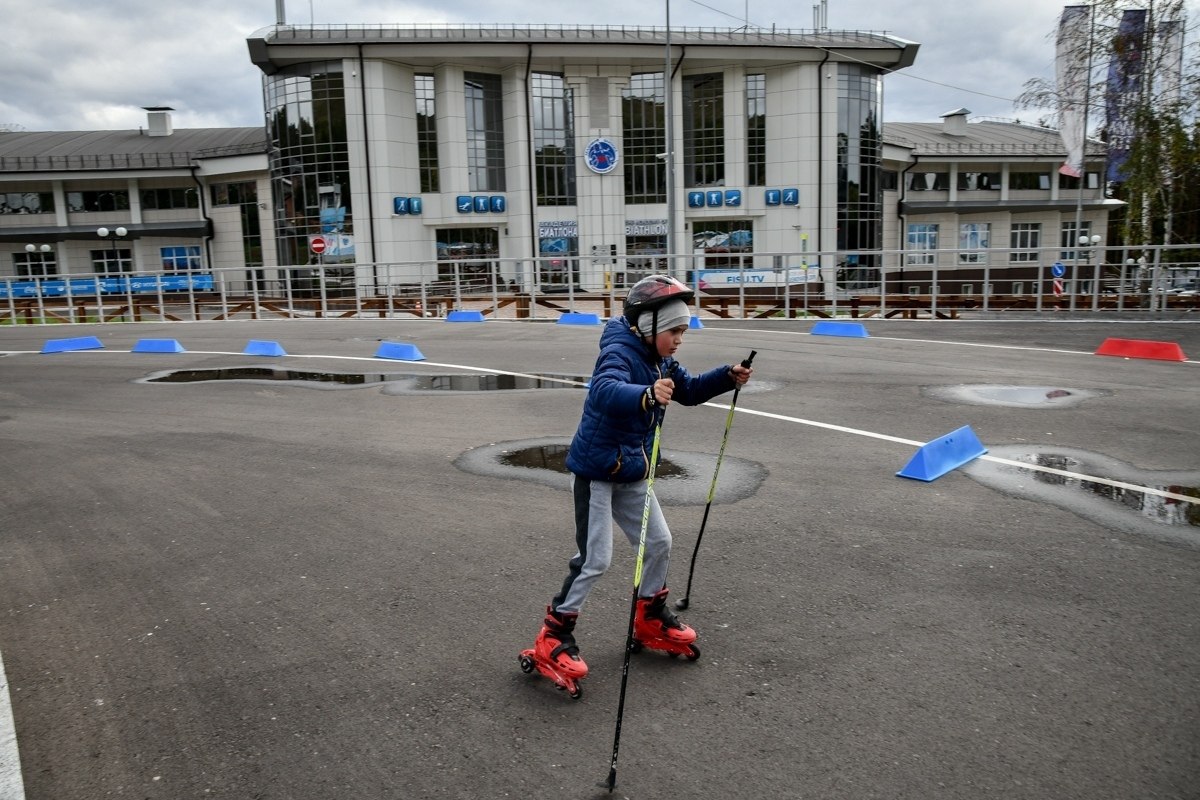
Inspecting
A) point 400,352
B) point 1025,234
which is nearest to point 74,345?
point 400,352

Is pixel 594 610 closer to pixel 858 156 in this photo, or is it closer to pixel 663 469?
pixel 663 469

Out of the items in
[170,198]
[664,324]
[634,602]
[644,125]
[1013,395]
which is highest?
[644,125]

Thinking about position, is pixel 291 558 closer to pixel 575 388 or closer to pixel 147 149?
pixel 575 388

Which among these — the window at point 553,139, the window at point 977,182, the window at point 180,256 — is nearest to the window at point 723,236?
the window at point 553,139

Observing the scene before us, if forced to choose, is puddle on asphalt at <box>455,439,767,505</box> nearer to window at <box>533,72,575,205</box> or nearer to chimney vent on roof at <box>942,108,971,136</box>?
window at <box>533,72,575,205</box>

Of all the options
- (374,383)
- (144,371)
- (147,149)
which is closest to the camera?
(374,383)

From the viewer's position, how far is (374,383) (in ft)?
42.5

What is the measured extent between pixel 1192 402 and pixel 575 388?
710 centimetres

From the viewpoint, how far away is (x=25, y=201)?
5625cm

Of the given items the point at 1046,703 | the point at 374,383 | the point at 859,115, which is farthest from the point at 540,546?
the point at 859,115

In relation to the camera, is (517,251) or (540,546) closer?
(540,546)

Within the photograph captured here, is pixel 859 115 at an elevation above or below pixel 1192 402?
above

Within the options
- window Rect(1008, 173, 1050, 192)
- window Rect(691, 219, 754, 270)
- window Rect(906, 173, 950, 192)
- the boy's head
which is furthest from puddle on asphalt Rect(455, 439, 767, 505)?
window Rect(1008, 173, 1050, 192)

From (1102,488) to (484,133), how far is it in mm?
45086
